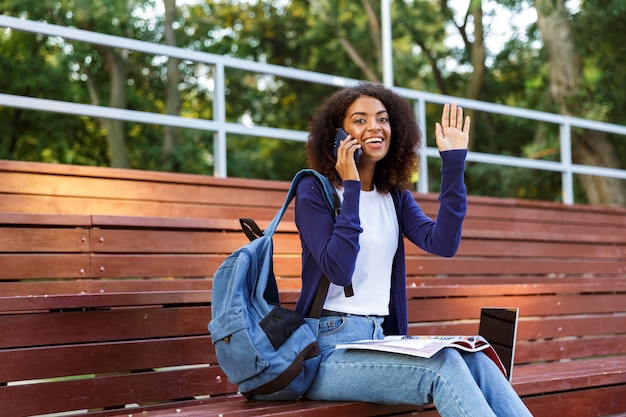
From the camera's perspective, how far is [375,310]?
2.97 meters

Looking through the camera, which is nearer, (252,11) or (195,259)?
(195,259)

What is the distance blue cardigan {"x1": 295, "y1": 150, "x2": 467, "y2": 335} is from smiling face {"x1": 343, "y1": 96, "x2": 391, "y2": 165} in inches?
8.7

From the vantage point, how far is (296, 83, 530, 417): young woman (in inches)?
105

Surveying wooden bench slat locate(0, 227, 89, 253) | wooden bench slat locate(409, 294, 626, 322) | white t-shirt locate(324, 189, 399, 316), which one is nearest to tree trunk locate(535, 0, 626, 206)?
wooden bench slat locate(409, 294, 626, 322)

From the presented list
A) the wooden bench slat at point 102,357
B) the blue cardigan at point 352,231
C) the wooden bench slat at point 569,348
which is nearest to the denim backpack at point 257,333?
the blue cardigan at point 352,231

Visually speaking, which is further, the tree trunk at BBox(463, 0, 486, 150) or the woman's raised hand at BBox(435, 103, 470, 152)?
the tree trunk at BBox(463, 0, 486, 150)

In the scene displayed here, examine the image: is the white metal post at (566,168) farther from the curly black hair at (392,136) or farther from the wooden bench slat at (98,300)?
the wooden bench slat at (98,300)

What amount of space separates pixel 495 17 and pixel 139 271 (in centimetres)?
1441

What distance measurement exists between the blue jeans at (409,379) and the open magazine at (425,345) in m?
0.03

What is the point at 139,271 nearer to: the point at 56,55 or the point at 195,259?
the point at 195,259

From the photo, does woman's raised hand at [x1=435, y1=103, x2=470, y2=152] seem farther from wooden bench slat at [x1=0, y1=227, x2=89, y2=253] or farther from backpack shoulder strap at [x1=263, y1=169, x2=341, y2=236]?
wooden bench slat at [x1=0, y1=227, x2=89, y2=253]

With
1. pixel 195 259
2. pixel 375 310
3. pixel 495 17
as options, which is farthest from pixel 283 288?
pixel 495 17

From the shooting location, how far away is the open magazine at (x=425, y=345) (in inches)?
104

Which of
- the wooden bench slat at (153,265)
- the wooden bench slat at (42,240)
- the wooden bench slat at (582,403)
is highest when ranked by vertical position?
→ the wooden bench slat at (42,240)
